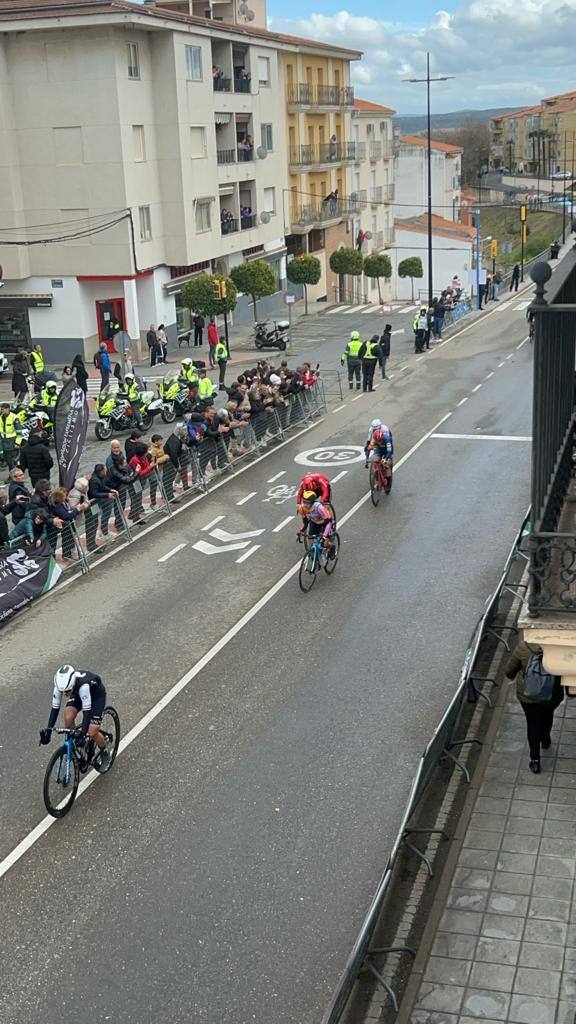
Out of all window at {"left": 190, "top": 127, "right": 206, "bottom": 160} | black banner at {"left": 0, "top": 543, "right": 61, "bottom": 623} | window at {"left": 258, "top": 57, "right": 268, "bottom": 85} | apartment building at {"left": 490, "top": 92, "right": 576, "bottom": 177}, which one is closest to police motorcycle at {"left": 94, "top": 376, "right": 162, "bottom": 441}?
black banner at {"left": 0, "top": 543, "right": 61, "bottom": 623}

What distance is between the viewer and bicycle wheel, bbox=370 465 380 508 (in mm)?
19141

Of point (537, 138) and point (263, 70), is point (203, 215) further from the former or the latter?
point (537, 138)

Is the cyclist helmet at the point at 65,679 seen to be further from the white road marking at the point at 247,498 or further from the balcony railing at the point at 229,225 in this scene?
the balcony railing at the point at 229,225

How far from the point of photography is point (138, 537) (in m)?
18.3

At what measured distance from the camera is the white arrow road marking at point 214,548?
57.0 feet

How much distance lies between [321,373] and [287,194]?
876 inches

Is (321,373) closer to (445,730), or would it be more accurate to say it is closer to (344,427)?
(344,427)

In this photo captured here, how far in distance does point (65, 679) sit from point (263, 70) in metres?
44.2

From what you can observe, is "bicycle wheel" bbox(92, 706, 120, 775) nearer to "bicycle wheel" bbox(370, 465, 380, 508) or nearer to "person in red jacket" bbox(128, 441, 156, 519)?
"person in red jacket" bbox(128, 441, 156, 519)

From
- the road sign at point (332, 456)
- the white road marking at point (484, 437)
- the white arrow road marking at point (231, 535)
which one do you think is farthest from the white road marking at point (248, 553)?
the white road marking at point (484, 437)

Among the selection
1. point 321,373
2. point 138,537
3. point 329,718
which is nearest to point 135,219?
point 321,373

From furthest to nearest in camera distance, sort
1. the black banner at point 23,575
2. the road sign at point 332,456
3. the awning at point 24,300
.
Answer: the awning at point 24,300 → the road sign at point 332,456 → the black banner at point 23,575

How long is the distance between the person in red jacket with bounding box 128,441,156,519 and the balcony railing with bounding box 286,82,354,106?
39648 millimetres

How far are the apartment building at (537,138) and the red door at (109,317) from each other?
96.5m
